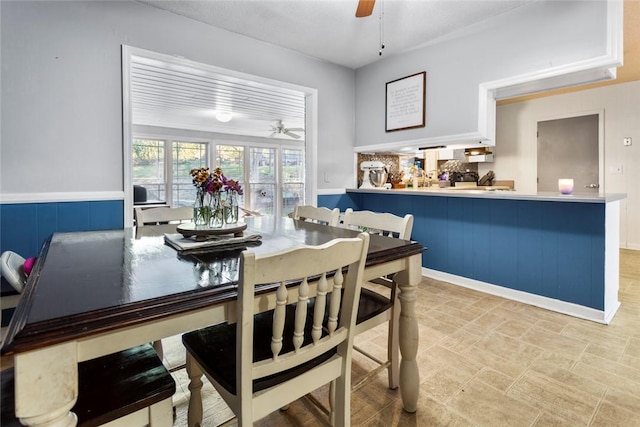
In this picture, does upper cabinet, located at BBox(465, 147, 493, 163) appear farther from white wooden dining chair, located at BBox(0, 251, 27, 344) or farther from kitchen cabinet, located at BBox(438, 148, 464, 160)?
white wooden dining chair, located at BBox(0, 251, 27, 344)

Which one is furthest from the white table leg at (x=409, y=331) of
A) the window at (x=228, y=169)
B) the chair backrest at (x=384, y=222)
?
the window at (x=228, y=169)

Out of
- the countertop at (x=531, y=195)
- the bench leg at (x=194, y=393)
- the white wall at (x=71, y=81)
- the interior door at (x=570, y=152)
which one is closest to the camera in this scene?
the bench leg at (x=194, y=393)

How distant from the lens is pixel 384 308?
1.48 m

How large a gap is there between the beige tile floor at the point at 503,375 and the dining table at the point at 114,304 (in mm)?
235

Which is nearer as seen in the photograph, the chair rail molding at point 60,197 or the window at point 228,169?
the chair rail molding at point 60,197

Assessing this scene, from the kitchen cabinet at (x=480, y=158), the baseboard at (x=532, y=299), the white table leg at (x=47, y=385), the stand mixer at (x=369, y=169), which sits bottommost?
the baseboard at (x=532, y=299)

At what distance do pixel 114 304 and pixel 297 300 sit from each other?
469 mm

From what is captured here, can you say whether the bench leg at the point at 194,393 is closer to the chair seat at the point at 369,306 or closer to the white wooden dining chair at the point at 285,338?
the white wooden dining chair at the point at 285,338

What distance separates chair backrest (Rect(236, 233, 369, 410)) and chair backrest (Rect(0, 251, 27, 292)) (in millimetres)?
871

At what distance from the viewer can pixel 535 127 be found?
526cm

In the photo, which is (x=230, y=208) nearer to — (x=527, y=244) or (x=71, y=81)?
(x=71, y=81)

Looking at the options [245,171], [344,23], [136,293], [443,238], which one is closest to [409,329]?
[136,293]

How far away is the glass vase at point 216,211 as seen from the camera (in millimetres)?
1566

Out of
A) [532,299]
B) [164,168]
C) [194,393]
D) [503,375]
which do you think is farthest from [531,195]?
[164,168]
